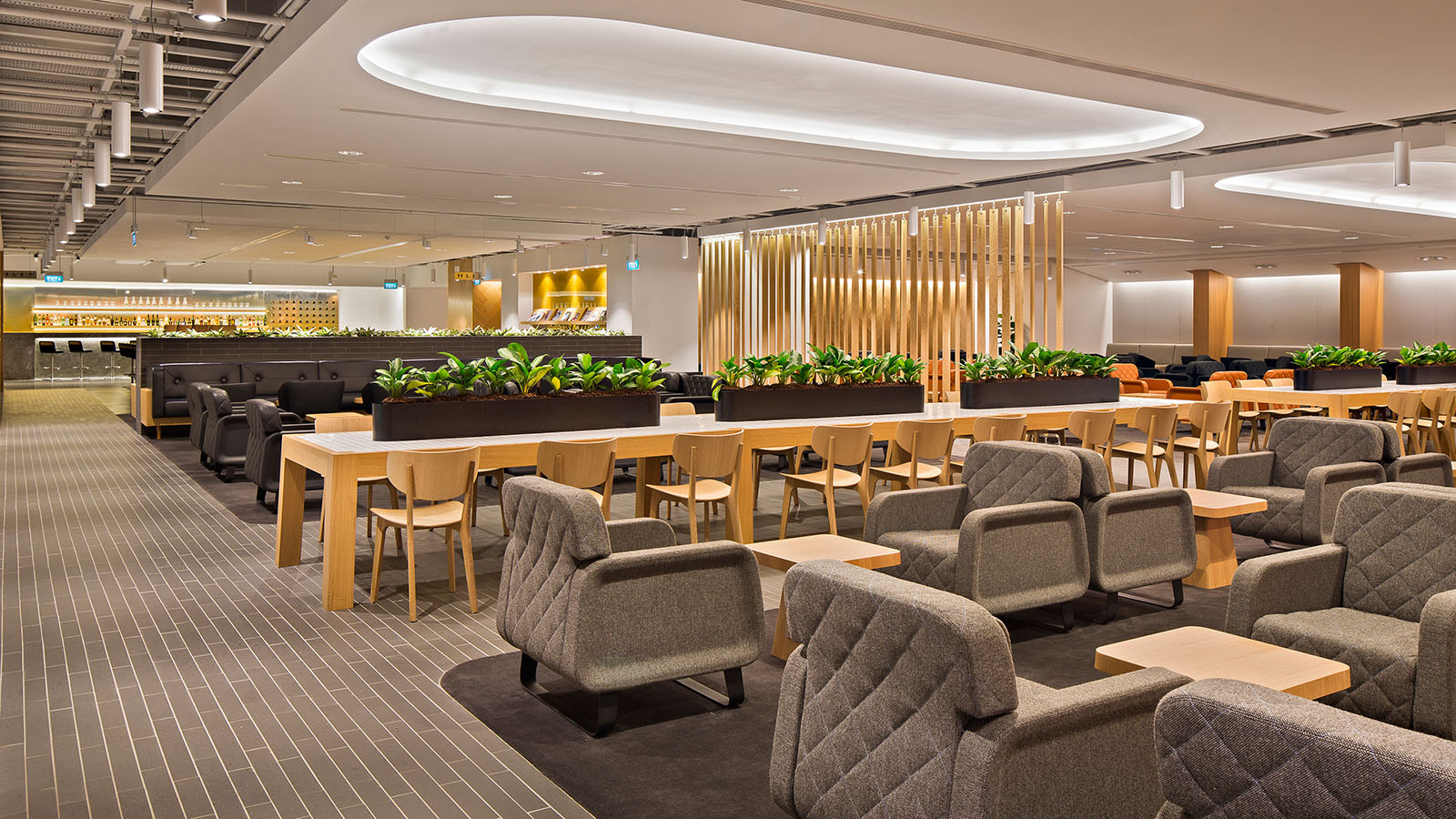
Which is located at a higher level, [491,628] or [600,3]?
[600,3]

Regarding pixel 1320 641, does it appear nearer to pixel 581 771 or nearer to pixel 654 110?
pixel 581 771

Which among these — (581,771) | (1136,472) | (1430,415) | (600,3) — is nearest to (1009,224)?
(1136,472)

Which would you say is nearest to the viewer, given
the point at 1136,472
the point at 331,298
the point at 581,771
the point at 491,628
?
the point at 581,771

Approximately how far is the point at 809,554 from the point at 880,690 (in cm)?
188

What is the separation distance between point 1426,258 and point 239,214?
2006 centimetres

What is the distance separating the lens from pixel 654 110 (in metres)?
Result: 9.16

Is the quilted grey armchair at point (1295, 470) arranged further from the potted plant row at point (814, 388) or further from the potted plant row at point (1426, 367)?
the potted plant row at point (1426, 367)

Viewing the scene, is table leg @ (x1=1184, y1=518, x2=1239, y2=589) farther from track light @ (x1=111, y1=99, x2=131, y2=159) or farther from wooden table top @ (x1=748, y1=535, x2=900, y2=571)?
track light @ (x1=111, y1=99, x2=131, y2=159)

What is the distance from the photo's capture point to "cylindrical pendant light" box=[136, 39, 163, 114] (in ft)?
18.5

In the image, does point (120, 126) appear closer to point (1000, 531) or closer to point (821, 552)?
point (821, 552)

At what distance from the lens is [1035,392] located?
9.20 m

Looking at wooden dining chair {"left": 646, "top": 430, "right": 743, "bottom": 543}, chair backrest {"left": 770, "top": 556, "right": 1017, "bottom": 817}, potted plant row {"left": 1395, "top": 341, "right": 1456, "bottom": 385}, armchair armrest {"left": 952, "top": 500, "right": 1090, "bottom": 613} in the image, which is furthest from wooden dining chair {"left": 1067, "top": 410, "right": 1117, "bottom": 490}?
potted plant row {"left": 1395, "top": 341, "right": 1456, "bottom": 385}

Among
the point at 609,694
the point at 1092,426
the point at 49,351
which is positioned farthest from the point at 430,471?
the point at 49,351

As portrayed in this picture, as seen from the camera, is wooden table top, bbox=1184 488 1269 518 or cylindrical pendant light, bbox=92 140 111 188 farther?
cylindrical pendant light, bbox=92 140 111 188
